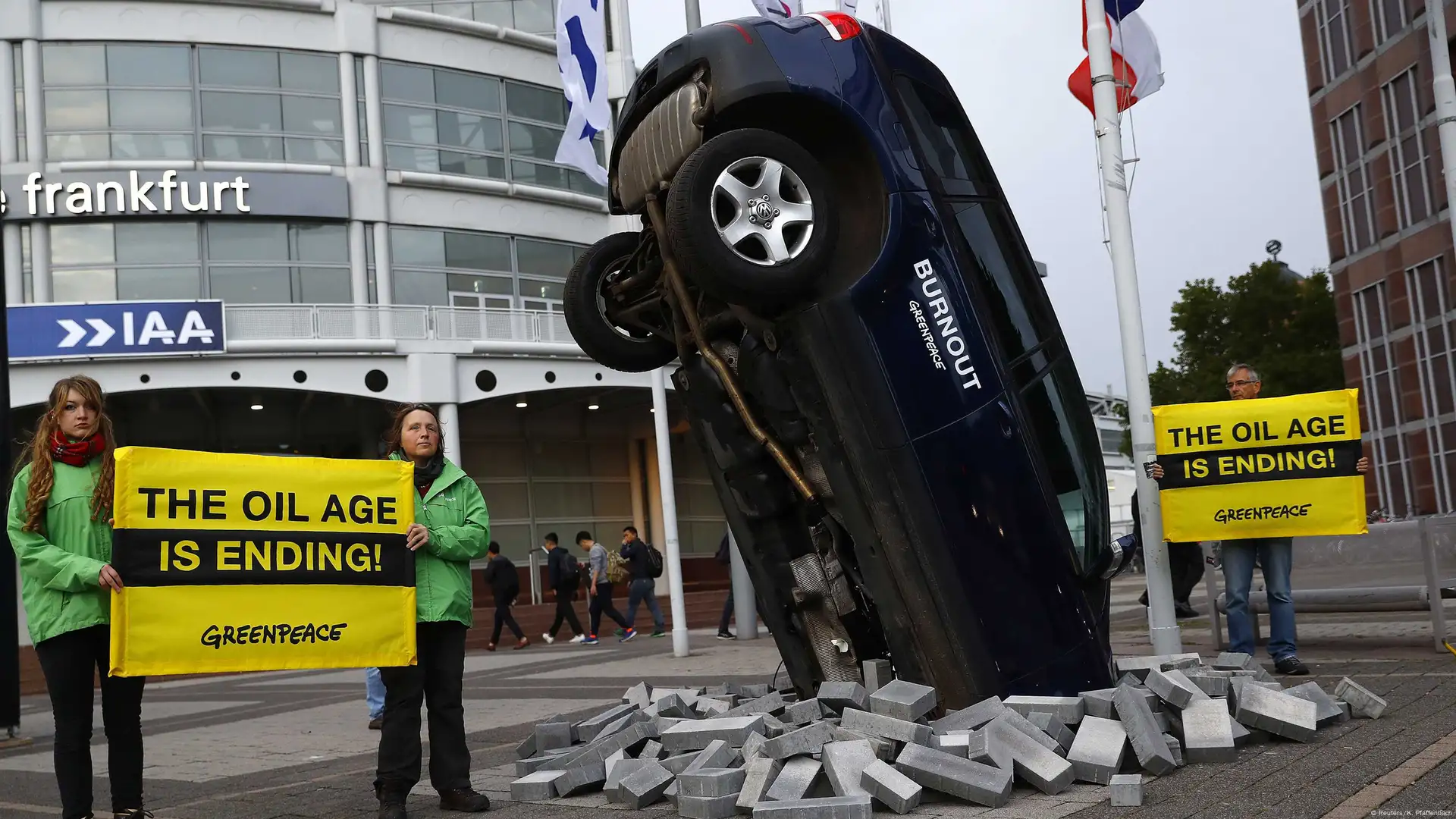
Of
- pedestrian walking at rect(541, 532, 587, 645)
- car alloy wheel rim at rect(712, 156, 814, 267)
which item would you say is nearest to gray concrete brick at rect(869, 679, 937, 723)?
car alloy wheel rim at rect(712, 156, 814, 267)

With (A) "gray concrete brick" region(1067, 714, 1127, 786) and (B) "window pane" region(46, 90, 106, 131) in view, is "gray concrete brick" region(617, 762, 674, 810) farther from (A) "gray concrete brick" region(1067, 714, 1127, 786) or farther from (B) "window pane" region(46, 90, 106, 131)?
(B) "window pane" region(46, 90, 106, 131)

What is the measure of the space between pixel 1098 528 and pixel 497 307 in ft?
84.2

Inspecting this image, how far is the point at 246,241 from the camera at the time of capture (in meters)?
28.5

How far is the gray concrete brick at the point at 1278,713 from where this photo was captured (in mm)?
5766

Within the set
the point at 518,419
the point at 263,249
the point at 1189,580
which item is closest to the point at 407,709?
the point at 1189,580

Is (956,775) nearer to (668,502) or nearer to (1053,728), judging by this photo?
(1053,728)

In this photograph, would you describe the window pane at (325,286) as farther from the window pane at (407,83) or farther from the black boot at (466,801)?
the black boot at (466,801)

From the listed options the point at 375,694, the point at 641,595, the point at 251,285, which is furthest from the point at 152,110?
the point at 375,694

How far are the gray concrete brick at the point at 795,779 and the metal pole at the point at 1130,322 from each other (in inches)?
178

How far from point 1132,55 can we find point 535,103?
23.2 metres

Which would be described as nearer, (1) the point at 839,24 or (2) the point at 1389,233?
(1) the point at 839,24

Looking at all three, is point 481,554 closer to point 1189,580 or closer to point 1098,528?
point 1098,528

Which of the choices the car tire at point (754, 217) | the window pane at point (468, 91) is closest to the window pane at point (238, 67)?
the window pane at point (468, 91)

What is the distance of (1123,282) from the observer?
9.38 metres
